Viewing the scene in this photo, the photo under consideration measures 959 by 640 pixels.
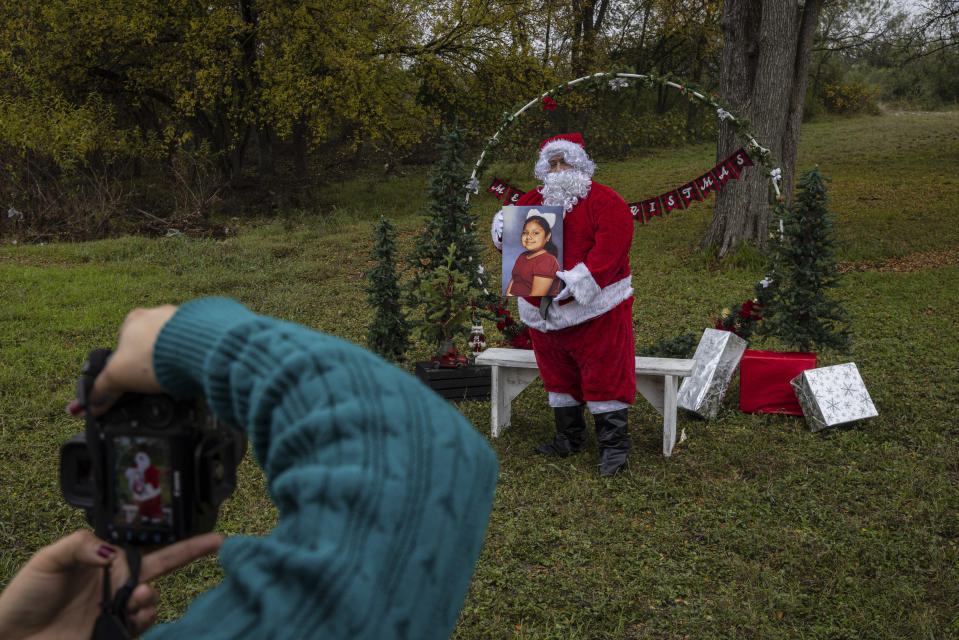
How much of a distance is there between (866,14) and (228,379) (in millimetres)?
25173

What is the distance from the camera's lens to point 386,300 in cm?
623

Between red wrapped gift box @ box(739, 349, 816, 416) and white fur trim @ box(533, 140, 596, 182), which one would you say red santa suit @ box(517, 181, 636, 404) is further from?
red wrapped gift box @ box(739, 349, 816, 416)

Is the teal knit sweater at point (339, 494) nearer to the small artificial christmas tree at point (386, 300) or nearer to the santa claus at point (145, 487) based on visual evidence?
the santa claus at point (145, 487)

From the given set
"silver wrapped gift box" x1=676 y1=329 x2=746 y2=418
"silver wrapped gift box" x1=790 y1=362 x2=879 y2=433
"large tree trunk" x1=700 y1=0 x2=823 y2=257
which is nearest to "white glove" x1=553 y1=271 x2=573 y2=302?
"silver wrapped gift box" x1=676 y1=329 x2=746 y2=418

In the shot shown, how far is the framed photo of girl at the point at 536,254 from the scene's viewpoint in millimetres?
4551

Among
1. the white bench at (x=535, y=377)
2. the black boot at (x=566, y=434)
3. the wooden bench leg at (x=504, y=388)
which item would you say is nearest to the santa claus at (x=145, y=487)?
the black boot at (x=566, y=434)

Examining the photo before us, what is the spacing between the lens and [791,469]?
15.2 feet

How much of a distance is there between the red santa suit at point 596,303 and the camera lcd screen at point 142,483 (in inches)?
143

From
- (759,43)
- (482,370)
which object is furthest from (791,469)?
(759,43)

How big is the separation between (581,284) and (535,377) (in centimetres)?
122

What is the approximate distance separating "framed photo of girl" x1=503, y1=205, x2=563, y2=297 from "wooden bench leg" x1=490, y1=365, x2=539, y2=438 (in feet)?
2.99

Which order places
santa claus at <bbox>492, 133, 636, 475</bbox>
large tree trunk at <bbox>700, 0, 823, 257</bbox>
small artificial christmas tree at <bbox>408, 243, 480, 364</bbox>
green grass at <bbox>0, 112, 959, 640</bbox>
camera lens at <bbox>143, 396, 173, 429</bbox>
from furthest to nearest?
large tree trunk at <bbox>700, 0, 823, 257</bbox>, small artificial christmas tree at <bbox>408, 243, 480, 364</bbox>, santa claus at <bbox>492, 133, 636, 475</bbox>, green grass at <bbox>0, 112, 959, 640</bbox>, camera lens at <bbox>143, 396, 173, 429</bbox>

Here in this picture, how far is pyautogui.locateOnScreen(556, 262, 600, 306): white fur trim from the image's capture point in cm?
438

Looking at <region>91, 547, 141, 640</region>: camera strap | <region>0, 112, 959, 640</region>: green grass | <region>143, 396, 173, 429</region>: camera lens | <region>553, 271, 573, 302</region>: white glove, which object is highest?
<region>143, 396, 173, 429</region>: camera lens
